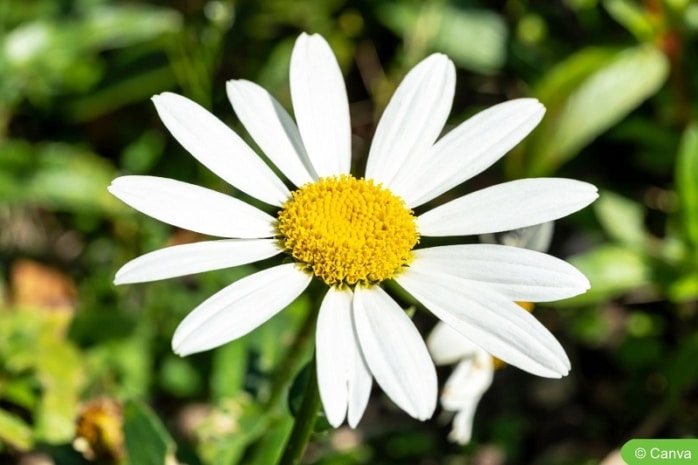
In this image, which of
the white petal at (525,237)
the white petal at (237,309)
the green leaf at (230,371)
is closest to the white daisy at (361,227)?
the white petal at (237,309)

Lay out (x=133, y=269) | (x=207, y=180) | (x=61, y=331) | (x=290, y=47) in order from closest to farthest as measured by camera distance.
→ (x=133, y=269)
(x=61, y=331)
(x=207, y=180)
(x=290, y=47)

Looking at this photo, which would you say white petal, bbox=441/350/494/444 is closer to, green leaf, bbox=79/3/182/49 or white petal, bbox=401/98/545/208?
white petal, bbox=401/98/545/208

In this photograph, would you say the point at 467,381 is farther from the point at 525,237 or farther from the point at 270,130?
the point at 270,130

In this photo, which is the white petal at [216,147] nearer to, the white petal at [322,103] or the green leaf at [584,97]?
the white petal at [322,103]

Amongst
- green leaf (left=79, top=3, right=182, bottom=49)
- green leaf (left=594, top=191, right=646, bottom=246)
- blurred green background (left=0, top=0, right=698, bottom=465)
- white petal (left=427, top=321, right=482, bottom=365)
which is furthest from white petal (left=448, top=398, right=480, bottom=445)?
green leaf (left=79, top=3, right=182, bottom=49)

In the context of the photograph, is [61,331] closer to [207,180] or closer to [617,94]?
[207,180]

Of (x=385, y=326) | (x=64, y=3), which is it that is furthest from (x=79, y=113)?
(x=385, y=326)
